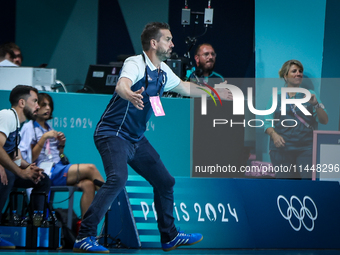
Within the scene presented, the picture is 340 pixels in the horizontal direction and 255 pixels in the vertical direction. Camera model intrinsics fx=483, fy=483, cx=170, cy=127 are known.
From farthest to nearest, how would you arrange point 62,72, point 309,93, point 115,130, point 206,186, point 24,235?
point 62,72, point 309,93, point 206,186, point 24,235, point 115,130

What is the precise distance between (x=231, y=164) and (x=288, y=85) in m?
1.11

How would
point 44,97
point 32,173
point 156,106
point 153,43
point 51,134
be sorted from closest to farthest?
point 156,106 → point 153,43 → point 32,173 → point 51,134 → point 44,97

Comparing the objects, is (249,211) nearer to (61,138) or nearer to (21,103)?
(61,138)

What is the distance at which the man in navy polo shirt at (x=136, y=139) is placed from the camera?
121 inches

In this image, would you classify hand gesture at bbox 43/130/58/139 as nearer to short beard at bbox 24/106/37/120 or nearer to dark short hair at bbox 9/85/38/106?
short beard at bbox 24/106/37/120

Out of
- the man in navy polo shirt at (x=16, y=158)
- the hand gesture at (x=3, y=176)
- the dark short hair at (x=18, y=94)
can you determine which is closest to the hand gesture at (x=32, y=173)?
the man in navy polo shirt at (x=16, y=158)

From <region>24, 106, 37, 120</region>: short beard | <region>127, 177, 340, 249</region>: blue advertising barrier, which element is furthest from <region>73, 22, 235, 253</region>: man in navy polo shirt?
<region>24, 106, 37, 120</region>: short beard

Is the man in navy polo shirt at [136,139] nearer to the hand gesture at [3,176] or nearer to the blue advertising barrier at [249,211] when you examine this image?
the blue advertising barrier at [249,211]

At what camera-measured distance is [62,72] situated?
27.8ft

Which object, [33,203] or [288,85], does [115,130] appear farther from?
[288,85]

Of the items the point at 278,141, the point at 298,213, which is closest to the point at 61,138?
the point at 278,141

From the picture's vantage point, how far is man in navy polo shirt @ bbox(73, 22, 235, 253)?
3.09m

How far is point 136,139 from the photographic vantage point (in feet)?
10.7

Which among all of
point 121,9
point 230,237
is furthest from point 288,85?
point 121,9
